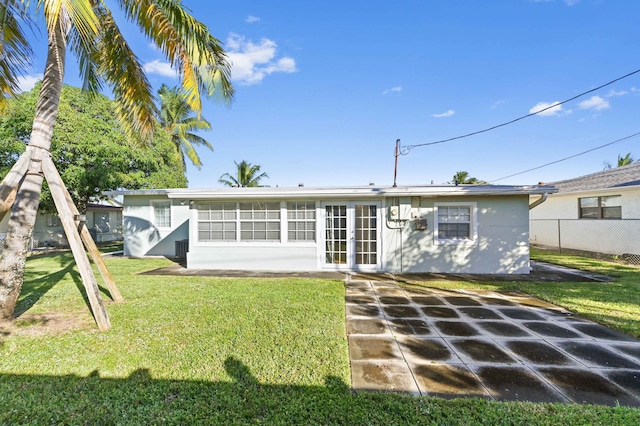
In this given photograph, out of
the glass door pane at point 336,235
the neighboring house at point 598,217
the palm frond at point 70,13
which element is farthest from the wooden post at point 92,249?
the neighboring house at point 598,217

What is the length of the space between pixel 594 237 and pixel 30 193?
1793cm

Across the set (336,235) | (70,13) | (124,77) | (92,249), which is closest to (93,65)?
(124,77)

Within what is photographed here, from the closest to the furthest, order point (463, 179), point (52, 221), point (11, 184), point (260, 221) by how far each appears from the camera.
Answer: point (11, 184)
point (260, 221)
point (52, 221)
point (463, 179)

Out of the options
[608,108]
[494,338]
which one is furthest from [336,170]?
[494,338]

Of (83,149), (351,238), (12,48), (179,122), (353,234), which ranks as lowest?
(351,238)

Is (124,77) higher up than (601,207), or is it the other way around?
(124,77)

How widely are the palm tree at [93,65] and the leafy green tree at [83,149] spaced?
6362mm

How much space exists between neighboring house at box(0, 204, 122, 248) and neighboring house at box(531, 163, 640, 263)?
27331 millimetres

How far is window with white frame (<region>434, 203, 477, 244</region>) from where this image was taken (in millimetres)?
8086

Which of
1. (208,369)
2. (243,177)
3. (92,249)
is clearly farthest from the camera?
(243,177)

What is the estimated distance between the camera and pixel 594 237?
11578 mm

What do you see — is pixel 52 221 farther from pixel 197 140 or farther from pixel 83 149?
pixel 197 140

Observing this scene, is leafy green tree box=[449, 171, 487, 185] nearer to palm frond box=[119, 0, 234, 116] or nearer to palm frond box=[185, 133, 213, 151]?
palm frond box=[185, 133, 213, 151]

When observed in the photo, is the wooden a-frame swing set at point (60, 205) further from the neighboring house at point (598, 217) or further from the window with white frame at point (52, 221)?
the window with white frame at point (52, 221)
